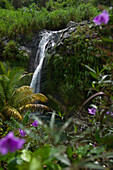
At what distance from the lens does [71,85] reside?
6.40 meters

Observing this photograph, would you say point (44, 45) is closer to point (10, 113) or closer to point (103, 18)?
point (10, 113)

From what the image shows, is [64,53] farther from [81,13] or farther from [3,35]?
Result: [3,35]

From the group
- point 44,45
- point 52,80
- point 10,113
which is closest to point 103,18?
point 10,113

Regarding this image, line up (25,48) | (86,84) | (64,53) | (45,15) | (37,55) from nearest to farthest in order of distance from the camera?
(86,84) < (64,53) < (37,55) < (25,48) < (45,15)

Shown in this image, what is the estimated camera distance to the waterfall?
6965 millimetres

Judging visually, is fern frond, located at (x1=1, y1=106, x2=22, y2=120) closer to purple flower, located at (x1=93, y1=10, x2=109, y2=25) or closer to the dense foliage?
the dense foliage

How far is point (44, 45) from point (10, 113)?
4.43 m

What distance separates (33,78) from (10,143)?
6384 mm

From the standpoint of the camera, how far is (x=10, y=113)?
4617 millimetres

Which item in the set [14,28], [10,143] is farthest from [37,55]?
[10,143]

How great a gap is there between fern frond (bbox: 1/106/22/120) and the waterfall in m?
2.25

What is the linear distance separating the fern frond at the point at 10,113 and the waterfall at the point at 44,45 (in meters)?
2.25

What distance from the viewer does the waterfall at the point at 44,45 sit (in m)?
6.96

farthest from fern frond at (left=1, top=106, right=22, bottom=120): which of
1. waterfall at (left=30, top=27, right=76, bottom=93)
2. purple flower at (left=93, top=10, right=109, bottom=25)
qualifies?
purple flower at (left=93, top=10, right=109, bottom=25)
